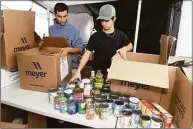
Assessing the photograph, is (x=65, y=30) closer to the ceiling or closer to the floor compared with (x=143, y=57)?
closer to the ceiling

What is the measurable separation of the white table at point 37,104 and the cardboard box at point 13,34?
0.81ft

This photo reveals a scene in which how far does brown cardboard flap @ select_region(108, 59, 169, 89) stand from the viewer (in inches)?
44.9

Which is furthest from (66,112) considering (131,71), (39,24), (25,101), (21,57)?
(39,24)

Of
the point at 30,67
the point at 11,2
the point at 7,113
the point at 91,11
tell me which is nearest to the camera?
the point at 30,67

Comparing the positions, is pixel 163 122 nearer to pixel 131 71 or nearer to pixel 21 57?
pixel 131 71

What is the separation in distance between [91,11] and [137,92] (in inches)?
119

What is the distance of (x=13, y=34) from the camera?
159 centimetres

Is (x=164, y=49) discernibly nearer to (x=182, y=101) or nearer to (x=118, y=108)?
(x=182, y=101)

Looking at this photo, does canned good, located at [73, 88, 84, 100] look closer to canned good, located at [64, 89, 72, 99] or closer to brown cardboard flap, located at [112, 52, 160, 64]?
canned good, located at [64, 89, 72, 99]

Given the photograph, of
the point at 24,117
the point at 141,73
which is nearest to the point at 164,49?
the point at 141,73

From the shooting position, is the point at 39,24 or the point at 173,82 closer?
the point at 173,82

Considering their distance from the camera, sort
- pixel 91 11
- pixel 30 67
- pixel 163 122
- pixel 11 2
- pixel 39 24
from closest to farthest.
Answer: pixel 163 122 → pixel 30 67 → pixel 11 2 → pixel 39 24 → pixel 91 11

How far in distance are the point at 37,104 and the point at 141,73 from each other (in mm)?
759

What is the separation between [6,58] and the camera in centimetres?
157
